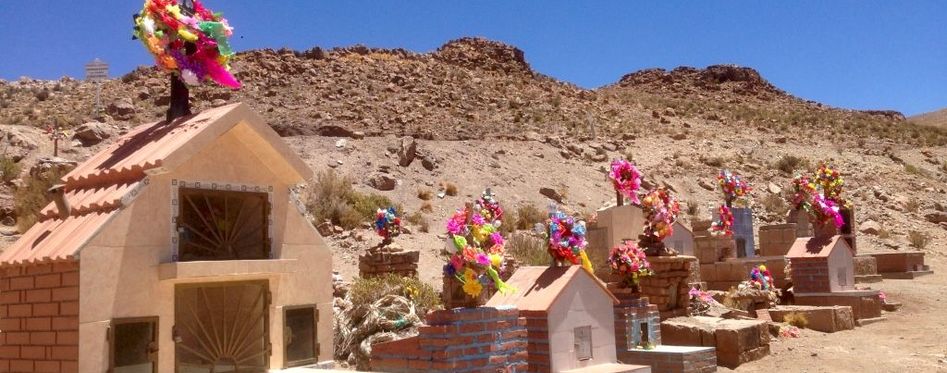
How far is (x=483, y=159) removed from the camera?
34500mm

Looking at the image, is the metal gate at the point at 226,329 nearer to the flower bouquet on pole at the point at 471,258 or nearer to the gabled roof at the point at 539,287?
the flower bouquet on pole at the point at 471,258

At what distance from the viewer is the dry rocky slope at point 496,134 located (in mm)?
30672

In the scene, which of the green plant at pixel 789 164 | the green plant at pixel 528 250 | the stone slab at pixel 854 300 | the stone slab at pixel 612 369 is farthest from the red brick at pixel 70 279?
the green plant at pixel 789 164

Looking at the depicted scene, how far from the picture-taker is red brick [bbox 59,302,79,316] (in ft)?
25.6

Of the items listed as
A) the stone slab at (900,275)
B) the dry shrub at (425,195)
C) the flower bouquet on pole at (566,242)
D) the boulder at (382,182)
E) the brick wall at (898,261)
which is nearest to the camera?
the flower bouquet on pole at (566,242)

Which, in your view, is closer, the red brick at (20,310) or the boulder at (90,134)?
the red brick at (20,310)

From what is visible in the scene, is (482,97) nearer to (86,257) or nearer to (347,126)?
(347,126)

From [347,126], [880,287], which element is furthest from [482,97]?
[880,287]

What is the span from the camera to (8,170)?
22.8 meters

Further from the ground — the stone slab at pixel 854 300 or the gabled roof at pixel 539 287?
the gabled roof at pixel 539 287

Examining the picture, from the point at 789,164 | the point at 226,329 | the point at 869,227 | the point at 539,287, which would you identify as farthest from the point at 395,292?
the point at 789,164

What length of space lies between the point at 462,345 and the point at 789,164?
35.4 meters

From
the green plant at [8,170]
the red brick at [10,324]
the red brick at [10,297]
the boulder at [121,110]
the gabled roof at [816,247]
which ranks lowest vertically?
the red brick at [10,324]

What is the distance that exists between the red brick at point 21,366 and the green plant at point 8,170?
16.0m
